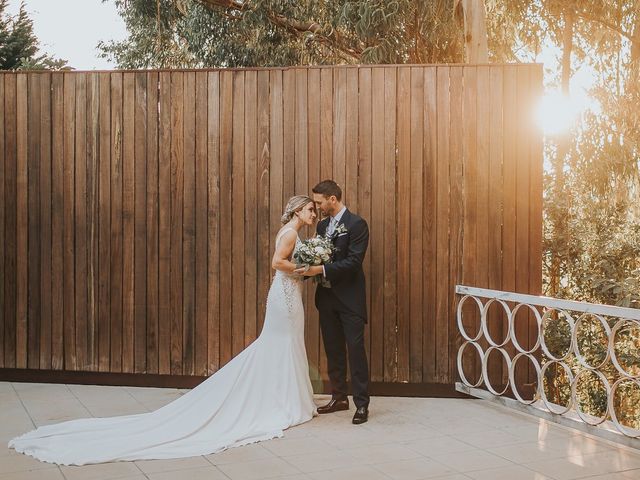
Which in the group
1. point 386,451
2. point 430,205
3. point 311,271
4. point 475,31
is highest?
point 475,31

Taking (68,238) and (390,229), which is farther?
(68,238)

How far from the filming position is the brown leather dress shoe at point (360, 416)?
4.98 meters

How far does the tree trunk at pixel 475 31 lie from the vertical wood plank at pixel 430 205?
5.01 meters

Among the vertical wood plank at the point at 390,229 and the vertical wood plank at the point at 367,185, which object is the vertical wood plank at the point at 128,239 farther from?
the vertical wood plank at the point at 390,229

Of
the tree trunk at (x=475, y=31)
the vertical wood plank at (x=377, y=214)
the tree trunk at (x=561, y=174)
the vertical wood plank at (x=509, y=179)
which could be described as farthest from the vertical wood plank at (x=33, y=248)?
the tree trunk at (x=475, y=31)

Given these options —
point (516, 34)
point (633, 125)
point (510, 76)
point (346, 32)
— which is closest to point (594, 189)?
point (633, 125)

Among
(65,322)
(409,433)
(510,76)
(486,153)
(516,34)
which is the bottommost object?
(409,433)

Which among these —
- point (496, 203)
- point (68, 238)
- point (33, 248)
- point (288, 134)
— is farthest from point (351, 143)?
point (33, 248)

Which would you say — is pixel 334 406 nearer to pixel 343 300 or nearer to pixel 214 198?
pixel 343 300

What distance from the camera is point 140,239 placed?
6094 mm

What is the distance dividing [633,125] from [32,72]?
9779mm

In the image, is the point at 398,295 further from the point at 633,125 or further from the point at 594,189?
the point at 633,125

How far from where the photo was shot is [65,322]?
617cm

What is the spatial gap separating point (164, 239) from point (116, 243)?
1.32 ft
